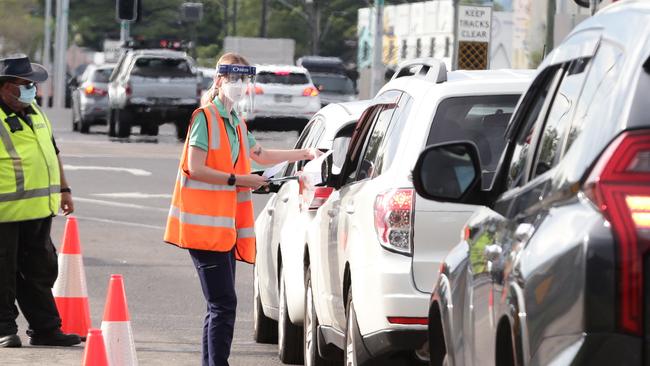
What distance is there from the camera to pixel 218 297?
876cm

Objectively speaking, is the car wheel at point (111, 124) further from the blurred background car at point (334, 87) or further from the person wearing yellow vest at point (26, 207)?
the person wearing yellow vest at point (26, 207)

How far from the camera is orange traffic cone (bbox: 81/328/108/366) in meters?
7.05

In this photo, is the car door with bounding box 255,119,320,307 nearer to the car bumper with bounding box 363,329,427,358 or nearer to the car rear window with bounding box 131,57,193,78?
the car bumper with bounding box 363,329,427,358

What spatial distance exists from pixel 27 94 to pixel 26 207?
694 millimetres

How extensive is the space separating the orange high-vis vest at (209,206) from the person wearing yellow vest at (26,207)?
1.89m

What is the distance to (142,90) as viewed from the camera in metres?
39.0

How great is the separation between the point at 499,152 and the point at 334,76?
45324 millimetres

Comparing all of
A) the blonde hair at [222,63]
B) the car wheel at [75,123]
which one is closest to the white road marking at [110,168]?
the car wheel at [75,123]

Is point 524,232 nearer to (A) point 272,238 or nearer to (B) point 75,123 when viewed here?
(A) point 272,238

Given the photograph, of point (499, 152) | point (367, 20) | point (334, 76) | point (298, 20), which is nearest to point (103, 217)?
point (499, 152)

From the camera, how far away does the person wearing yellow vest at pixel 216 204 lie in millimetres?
8734

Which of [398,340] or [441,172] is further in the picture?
[398,340]

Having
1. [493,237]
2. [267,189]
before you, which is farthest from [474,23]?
[493,237]

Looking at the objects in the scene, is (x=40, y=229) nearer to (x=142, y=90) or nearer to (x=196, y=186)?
(x=196, y=186)
